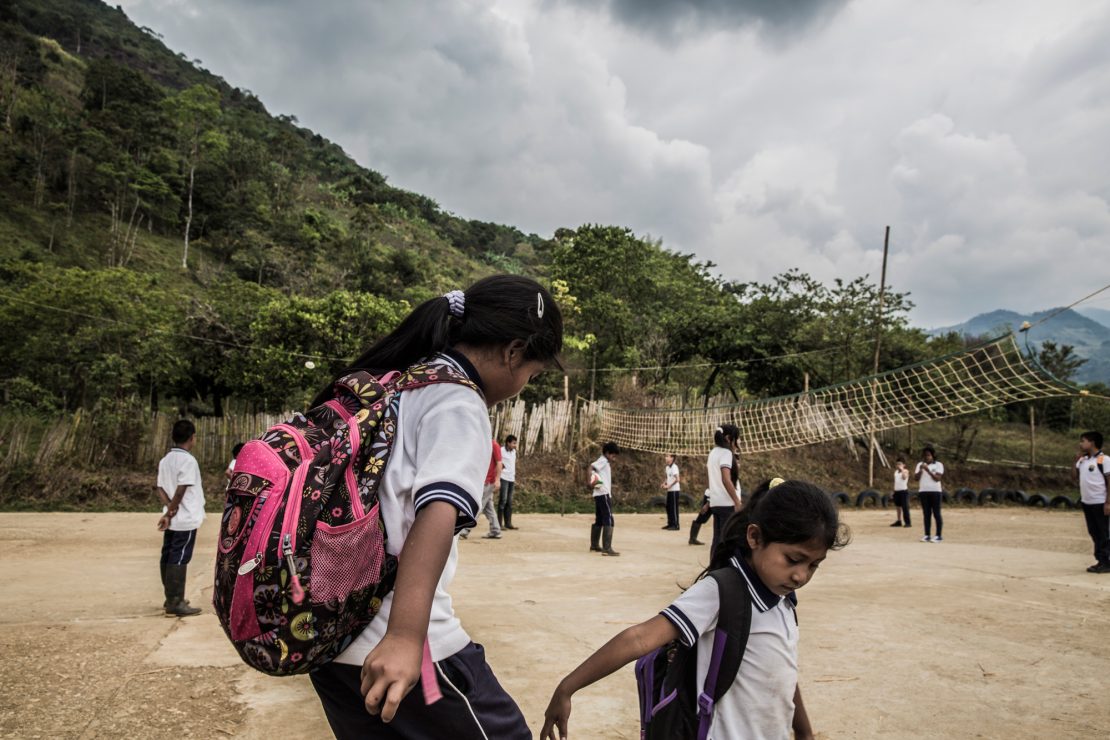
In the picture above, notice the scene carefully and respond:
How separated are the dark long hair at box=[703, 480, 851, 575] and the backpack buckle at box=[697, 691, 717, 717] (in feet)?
1.24

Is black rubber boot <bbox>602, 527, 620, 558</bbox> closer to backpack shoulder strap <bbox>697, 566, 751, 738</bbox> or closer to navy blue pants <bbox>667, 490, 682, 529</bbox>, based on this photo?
navy blue pants <bbox>667, 490, 682, 529</bbox>

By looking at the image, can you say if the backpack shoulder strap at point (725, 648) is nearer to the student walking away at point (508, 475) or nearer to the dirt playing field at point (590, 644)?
the dirt playing field at point (590, 644)

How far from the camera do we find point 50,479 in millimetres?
11867

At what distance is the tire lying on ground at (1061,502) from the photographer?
51.9ft

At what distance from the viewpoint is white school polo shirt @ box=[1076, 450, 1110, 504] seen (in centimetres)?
725

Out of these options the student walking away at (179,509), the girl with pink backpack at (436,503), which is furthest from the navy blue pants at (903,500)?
the girl with pink backpack at (436,503)

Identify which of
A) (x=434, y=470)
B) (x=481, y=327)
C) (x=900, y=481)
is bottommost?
(x=434, y=470)

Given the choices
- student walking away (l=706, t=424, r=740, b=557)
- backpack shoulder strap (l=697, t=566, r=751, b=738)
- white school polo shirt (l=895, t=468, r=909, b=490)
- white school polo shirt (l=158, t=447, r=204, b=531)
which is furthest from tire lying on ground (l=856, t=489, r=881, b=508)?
backpack shoulder strap (l=697, t=566, r=751, b=738)

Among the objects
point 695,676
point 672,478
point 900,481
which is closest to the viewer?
point 695,676

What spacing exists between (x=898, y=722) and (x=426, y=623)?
2.75 meters

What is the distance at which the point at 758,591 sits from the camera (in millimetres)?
1820

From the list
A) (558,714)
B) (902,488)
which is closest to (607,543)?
(902,488)

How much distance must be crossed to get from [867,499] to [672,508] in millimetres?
6542

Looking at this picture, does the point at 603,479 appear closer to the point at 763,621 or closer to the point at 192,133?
the point at 763,621
